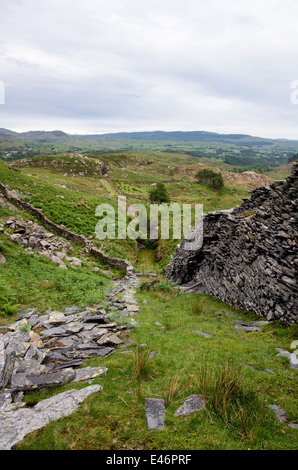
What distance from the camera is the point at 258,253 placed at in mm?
11844

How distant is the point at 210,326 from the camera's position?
11.1m

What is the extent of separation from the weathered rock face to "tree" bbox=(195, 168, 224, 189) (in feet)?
→ 308

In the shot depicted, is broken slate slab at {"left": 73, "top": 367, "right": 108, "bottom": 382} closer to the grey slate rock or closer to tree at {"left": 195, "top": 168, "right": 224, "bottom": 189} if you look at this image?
the grey slate rock

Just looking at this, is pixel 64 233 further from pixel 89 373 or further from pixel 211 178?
pixel 211 178

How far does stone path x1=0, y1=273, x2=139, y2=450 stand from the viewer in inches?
204

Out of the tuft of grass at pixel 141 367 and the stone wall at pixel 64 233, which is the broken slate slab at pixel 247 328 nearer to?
the tuft of grass at pixel 141 367

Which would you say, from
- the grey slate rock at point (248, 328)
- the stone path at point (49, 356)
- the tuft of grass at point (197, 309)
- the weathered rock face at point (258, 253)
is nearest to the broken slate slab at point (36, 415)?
the stone path at point (49, 356)

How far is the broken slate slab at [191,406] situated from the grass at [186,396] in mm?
137

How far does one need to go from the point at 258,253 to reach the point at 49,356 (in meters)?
9.74

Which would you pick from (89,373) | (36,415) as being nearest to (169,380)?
(89,373)

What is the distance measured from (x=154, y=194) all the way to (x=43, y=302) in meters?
54.0

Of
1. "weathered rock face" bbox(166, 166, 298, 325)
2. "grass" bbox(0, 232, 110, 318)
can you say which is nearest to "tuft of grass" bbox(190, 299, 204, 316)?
"weathered rock face" bbox(166, 166, 298, 325)
